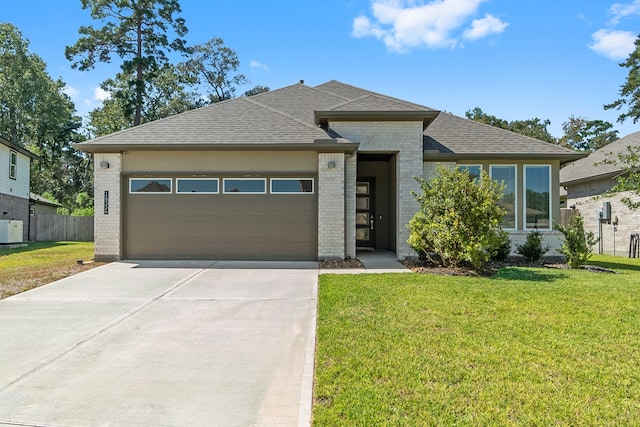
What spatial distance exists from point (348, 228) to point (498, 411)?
8.20 metres

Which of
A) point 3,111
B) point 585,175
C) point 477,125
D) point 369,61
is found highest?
point 3,111

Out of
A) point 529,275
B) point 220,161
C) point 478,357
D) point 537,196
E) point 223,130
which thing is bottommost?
point 478,357

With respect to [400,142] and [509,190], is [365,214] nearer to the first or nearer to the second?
[400,142]

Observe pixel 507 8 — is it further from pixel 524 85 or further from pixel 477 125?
pixel 524 85

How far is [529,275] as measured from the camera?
8.41 m

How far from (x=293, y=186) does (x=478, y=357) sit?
7690 millimetres

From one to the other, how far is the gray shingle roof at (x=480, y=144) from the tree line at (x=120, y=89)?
71.8 feet

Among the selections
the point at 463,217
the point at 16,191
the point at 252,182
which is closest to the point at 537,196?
the point at 463,217

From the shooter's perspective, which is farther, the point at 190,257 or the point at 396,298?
the point at 190,257

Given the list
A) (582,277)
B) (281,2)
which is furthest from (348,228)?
(281,2)

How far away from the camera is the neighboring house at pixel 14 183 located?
18.8 meters

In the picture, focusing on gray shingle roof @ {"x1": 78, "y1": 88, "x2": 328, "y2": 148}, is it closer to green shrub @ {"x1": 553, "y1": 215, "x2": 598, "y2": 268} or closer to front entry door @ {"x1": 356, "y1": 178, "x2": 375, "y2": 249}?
front entry door @ {"x1": 356, "y1": 178, "x2": 375, "y2": 249}

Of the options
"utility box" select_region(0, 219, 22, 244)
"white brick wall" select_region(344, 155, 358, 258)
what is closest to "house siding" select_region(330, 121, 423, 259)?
"white brick wall" select_region(344, 155, 358, 258)

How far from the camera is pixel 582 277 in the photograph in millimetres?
8211
